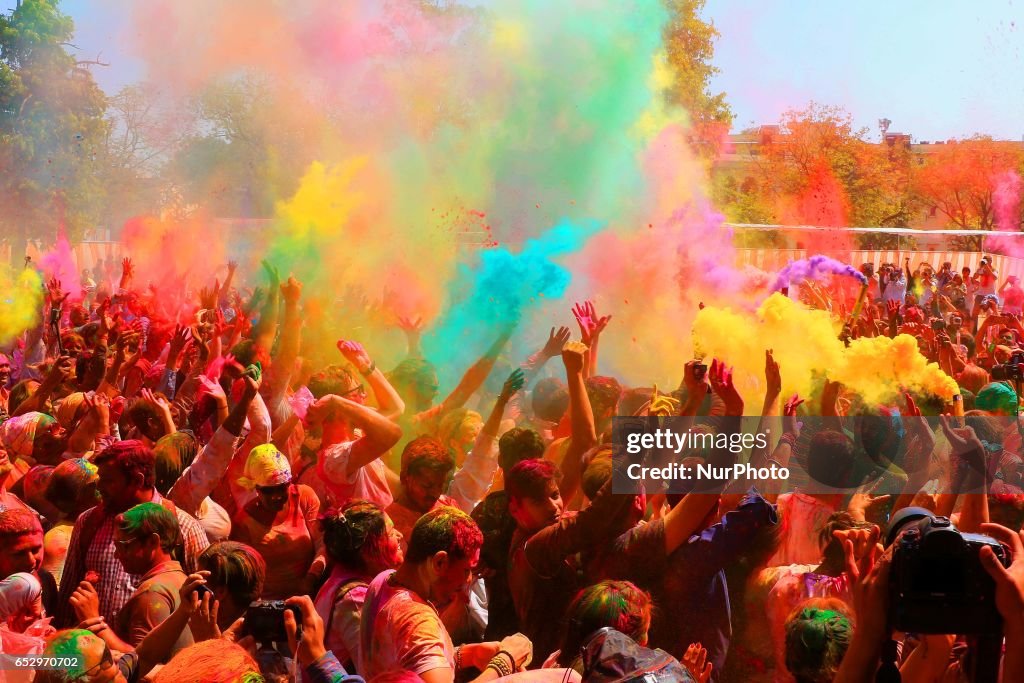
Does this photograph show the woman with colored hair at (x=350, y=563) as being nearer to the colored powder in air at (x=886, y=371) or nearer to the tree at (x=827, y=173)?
the colored powder in air at (x=886, y=371)

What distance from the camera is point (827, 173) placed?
2444 centimetres

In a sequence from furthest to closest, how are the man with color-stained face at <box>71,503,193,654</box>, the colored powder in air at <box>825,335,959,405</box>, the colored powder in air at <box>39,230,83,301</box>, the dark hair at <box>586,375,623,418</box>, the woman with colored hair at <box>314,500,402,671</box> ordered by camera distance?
the colored powder in air at <box>39,230,83,301</box> < the colored powder in air at <box>825,335,959,405</box> < the dark hair at <box>586,375,623,418</box> < the man with color-stained face at <box>71,503,193,654</box> < the woman with colored hair at <box>314,500,402,671</box>

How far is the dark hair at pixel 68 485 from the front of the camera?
4555mm

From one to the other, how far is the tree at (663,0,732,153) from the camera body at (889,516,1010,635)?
9.66 metres

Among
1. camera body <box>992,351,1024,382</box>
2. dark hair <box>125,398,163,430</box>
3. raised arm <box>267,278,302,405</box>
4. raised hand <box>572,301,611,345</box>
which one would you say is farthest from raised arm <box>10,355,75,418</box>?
camera body <box>992,351,1024,382</box>

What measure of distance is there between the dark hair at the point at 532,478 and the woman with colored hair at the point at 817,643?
3.79ft

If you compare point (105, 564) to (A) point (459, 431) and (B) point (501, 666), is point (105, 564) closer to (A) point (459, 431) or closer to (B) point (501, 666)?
(B) point (501, 666)

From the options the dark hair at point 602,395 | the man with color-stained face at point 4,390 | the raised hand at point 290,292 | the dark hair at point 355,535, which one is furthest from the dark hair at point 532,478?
the man with color-stained face at point 4,390

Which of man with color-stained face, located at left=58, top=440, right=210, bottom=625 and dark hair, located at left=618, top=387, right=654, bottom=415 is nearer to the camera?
man with color-stained face, located at left=58, top=440, right=210, bottom=625

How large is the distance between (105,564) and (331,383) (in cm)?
214

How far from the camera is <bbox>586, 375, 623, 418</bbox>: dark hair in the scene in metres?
5.77

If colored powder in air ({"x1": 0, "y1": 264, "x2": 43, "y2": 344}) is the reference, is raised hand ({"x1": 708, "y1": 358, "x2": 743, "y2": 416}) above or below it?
below

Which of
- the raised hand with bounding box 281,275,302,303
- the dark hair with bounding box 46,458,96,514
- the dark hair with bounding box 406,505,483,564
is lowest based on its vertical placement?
the dark hair with bounding box 46,458,96,514

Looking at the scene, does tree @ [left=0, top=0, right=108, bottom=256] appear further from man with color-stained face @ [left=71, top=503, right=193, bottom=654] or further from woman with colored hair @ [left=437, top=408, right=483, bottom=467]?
man with color-stained face @ [left=71, top=503, right=193, bottom=654]
